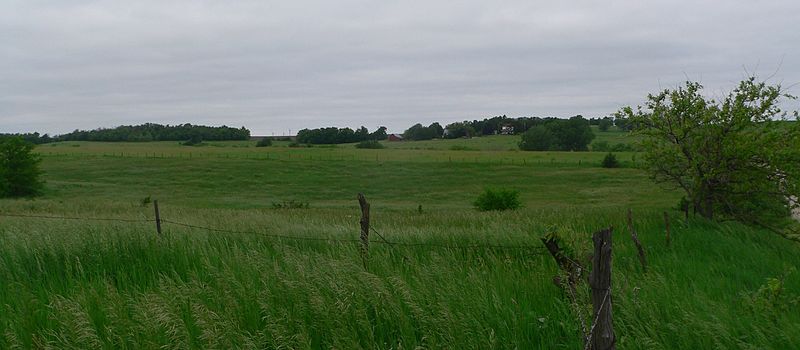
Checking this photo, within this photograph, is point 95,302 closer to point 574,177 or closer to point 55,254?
point 55,254

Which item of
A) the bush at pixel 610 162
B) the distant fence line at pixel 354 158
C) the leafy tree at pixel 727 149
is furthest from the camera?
the distant fence line at pixel 354 158

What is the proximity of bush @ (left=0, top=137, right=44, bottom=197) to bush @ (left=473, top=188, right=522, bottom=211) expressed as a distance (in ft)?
114

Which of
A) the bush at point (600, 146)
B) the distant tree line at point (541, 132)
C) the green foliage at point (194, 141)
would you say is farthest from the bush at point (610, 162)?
the green foliage at point (194, 141)

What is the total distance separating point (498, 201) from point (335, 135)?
9772 centimetres

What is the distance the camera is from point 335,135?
12731 centimetres

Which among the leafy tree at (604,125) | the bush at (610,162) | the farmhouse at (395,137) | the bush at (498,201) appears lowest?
the bush at (610,162)

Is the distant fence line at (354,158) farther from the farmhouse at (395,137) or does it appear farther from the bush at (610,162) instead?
the farmhouse at (395,137)

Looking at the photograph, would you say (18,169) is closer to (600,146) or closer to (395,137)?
(600,146)

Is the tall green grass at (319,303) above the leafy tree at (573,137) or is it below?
above

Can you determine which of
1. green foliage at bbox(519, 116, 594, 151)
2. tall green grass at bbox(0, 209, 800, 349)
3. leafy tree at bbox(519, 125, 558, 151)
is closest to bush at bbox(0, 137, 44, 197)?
tall green grass at bbox(0, 209, 800, 349)

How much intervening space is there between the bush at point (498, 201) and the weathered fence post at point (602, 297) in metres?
27.3

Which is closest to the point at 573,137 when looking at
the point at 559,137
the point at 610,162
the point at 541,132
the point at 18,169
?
the point at 559,137

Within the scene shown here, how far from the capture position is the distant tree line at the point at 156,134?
137125 millimetres

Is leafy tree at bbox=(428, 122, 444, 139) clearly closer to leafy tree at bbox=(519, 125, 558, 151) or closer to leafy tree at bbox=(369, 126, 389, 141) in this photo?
leafy tree at bbox=(369, 126, 389, 141)
